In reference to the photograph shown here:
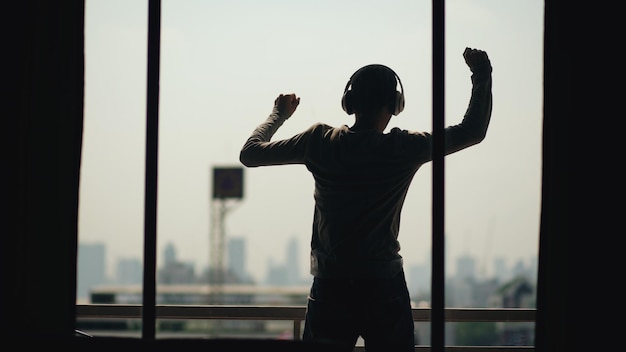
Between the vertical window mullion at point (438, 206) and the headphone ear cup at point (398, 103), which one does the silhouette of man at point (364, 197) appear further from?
the vertical window mullion at point (438, 206)

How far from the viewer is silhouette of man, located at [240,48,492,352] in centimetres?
156

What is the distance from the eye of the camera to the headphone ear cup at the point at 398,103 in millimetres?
1674

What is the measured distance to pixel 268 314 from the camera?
2.32m

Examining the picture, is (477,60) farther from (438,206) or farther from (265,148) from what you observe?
(265,148)

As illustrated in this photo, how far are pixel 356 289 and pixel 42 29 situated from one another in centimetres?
127

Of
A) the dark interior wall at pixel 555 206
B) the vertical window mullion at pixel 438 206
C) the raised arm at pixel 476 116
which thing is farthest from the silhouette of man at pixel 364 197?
the dark interior wall at pixel 555 206

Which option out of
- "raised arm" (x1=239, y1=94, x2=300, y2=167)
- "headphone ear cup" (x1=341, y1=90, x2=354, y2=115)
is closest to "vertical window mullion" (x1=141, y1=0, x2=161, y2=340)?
"raised arm" (x1=239, y1=94, x2=300, y2=167)

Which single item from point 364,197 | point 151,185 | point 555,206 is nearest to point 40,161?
point 151,185

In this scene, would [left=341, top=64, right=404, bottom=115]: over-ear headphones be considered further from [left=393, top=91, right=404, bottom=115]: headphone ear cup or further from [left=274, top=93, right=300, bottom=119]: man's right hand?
[left=274, top=93, right=300, bottom=119]: man's right hand

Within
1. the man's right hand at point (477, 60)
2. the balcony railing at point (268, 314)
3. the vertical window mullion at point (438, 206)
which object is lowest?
the balcony railing at point (268, 314)

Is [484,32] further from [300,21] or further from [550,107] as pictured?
[300,21]

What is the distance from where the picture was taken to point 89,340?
1.32m

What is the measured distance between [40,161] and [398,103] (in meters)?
1.11

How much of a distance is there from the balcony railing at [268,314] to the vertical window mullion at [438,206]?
1.01ft
